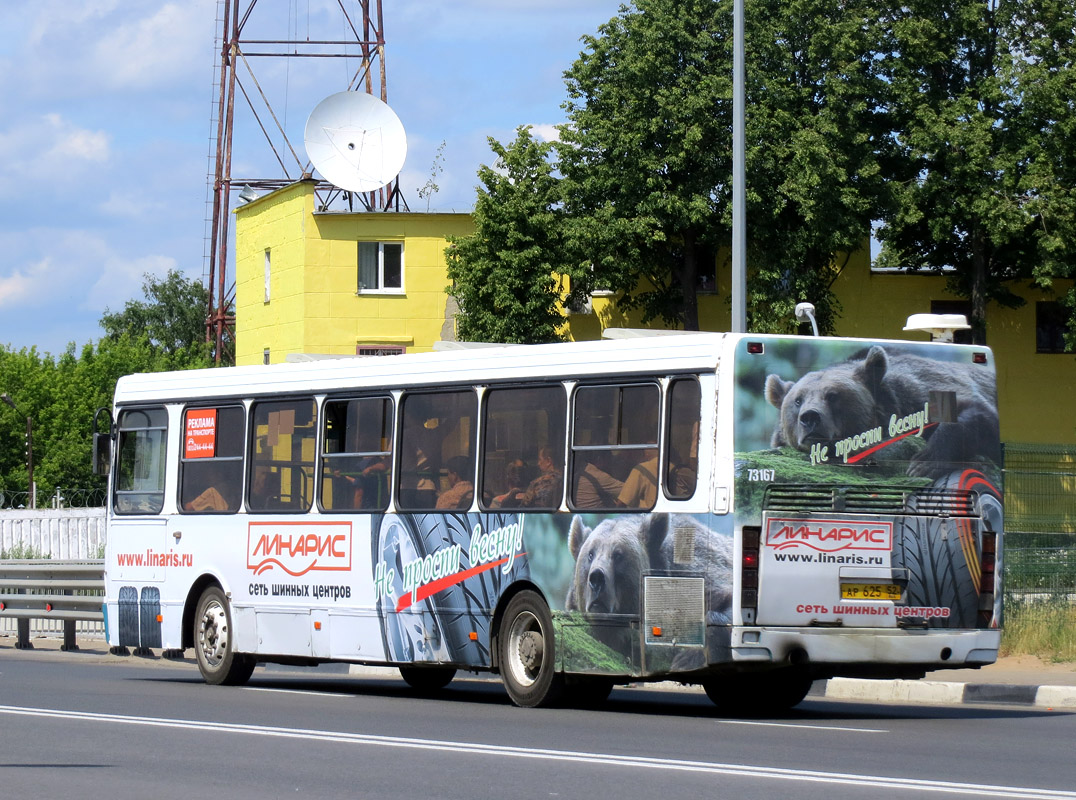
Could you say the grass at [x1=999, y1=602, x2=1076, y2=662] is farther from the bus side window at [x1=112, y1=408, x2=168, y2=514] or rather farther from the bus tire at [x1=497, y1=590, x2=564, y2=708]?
the bus side window at [x1=112, y1=408, x2=168, y2=514]

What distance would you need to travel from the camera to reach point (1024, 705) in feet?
50.7

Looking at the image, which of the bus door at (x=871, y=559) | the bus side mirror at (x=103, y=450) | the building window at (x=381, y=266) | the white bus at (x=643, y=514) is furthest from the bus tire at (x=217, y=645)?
the building window at (x=381, y=266)

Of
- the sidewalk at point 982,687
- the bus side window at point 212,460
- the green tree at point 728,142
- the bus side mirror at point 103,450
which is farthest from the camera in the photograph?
the green tree at point 728,142

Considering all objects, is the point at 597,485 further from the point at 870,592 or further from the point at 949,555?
the point at 949,555

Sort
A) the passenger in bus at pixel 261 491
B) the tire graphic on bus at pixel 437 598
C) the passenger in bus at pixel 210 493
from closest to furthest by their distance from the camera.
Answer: the tire graphic on bus at pixel 437 598 < the passenger in bus at pixel 261 491 < the passenger in bus at pixel 210 493

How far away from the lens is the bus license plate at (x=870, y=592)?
1305 centimetres

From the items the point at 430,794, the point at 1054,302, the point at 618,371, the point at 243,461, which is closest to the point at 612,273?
the point at 1054,302

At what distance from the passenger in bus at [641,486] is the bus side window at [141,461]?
660cm

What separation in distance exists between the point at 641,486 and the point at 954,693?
4340 millimetres

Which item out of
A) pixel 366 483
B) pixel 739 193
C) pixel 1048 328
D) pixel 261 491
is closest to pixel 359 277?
pixel 1048 328

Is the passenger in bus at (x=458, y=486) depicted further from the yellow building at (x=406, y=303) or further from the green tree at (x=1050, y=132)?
the yellow building at (x=406, y=303)

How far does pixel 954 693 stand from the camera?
626 inches

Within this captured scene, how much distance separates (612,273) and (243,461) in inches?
1189

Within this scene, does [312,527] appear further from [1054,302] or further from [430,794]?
[1054,302]
